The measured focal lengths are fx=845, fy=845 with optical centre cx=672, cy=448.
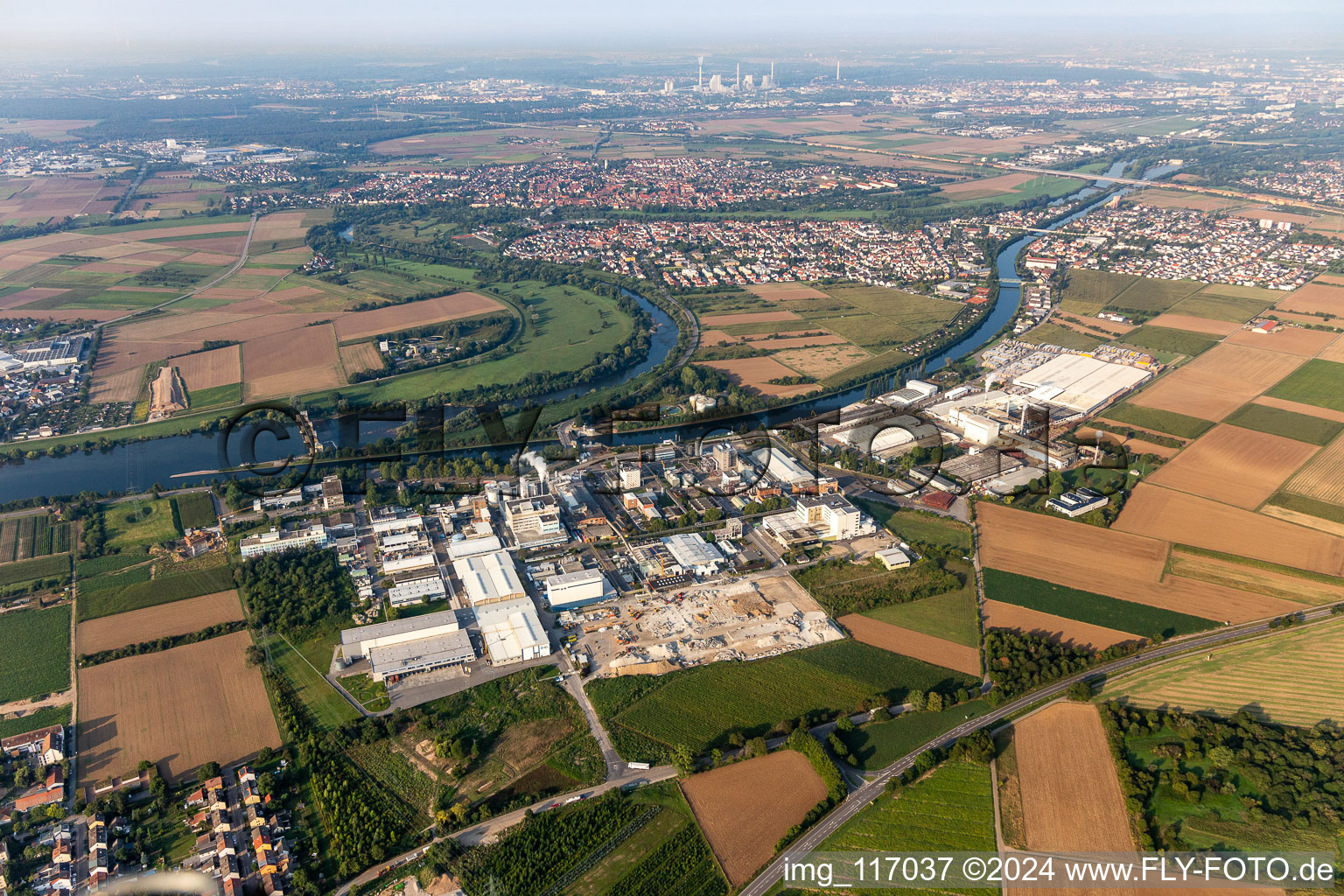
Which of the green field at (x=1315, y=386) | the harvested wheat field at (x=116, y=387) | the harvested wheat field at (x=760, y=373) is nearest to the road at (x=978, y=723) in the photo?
the green field at (x=1315, y=386)

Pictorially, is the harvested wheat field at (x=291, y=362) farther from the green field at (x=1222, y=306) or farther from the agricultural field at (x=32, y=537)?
the green field at (x=1222, y=306)

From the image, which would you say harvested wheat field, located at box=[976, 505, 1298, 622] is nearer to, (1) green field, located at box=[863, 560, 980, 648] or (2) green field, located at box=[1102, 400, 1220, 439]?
(1) green field, located at box=[863, 560, 980, 648]

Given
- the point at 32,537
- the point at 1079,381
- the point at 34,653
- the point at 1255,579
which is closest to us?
the point at 34,653

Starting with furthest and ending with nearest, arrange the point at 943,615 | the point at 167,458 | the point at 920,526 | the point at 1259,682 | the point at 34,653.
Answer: the point at 167,458, the point at 920,526, the point at 943,615, the point at 34,653, the point at 1259,682

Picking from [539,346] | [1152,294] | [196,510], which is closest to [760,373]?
[539,346]

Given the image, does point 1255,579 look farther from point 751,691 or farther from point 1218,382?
point 1218,382

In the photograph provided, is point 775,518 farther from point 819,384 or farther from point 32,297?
point 32,297
